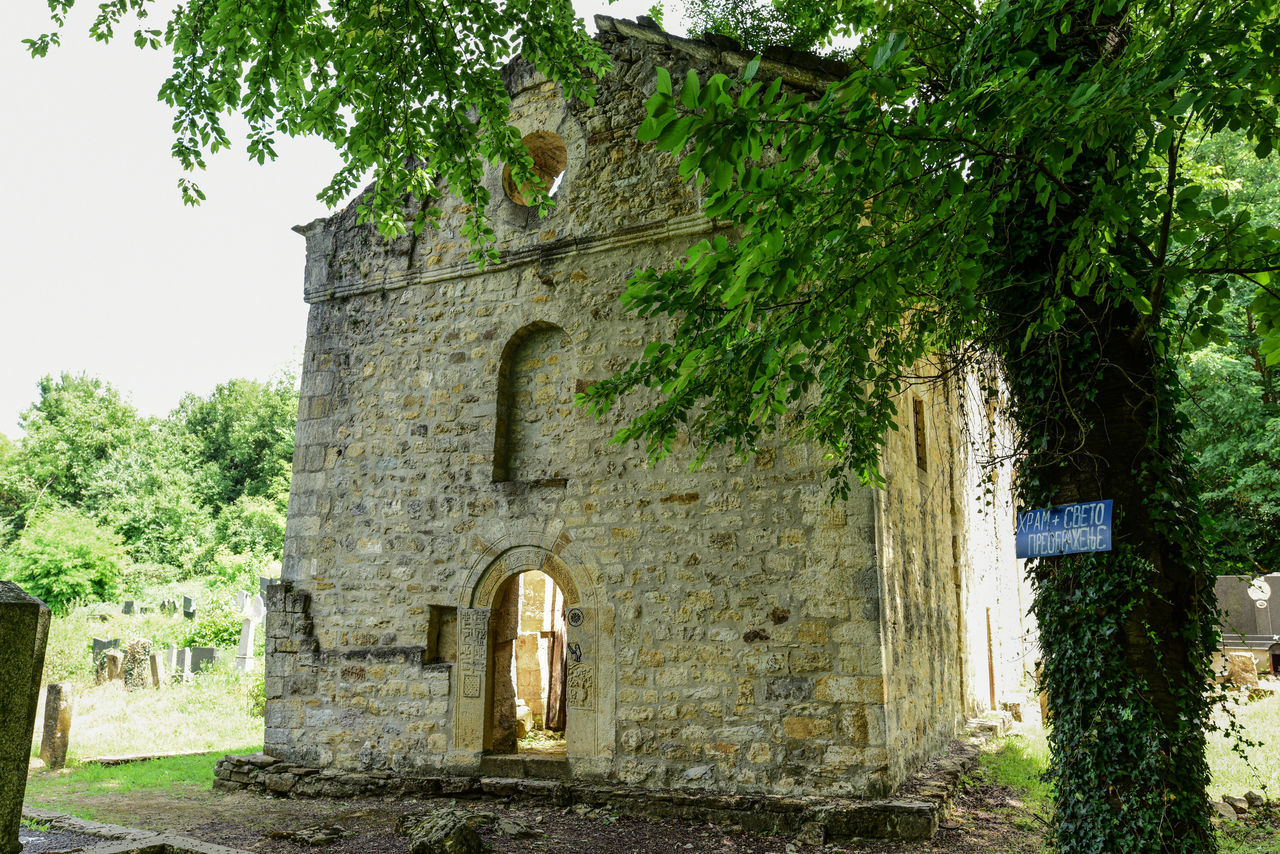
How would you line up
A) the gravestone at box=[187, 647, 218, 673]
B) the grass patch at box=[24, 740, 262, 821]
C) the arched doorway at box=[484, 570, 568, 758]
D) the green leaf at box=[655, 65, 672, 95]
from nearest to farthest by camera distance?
the green leaf at box=[655, 65, 672, 95], the grass patch at box=[24, 740, 262, 821], the arched doorway at box=[484, 570, 568, 758], the gravestone at box=[187, 647, 218, 673]

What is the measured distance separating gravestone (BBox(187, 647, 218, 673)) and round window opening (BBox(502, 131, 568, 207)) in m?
11.6

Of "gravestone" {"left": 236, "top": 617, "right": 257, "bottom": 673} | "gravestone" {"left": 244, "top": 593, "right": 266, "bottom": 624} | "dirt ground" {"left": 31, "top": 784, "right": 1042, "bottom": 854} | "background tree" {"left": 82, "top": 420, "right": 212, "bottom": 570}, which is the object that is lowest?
"dirt ground" {"left": 31, "top": 784, "right": 1042, "bottom": 854}

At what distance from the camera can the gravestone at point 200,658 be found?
51.0ft

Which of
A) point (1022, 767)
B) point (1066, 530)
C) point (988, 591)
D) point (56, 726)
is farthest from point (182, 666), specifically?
point (1066, 530)

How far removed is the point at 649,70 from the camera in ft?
27.6

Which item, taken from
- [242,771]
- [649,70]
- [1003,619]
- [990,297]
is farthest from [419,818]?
[1003,619]

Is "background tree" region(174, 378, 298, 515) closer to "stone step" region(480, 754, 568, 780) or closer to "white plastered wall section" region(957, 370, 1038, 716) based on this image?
"white plastered wall section" region(957, 370, 1038, 716)

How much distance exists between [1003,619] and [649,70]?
11216 millimetres

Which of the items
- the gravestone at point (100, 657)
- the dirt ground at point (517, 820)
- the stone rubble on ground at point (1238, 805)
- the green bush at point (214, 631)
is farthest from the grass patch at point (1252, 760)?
the green bush at point (214, 631)

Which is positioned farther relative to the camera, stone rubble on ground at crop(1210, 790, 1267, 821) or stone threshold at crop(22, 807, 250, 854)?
stone rubble on ground at crop(1210, 790, 1267, 821)

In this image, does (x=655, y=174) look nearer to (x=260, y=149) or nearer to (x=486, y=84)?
(x=486, y=84)

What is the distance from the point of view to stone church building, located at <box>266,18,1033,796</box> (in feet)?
22.2

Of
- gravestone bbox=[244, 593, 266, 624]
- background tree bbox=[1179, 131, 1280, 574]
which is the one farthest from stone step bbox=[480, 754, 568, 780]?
background tree bbox=[1179, 131, 1280, 574]

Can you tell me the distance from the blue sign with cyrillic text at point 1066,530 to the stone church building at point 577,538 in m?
1.75
